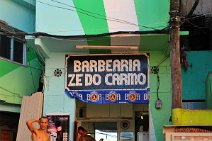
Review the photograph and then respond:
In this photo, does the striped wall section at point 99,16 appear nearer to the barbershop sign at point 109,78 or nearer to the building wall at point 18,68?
the barbershop sign at point 109,78

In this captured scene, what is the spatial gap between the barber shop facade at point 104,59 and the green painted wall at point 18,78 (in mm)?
1417

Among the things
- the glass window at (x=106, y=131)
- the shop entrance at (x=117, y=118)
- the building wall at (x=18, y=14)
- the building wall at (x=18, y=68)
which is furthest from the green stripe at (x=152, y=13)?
the glass window at (x=106, y=131)

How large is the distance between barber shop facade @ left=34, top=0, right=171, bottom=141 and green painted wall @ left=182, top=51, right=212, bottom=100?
132cm

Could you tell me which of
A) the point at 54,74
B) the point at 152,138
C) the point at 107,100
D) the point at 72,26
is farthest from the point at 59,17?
the point at 152,138

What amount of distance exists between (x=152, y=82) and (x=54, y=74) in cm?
307

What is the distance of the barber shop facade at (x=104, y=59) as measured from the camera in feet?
43.7

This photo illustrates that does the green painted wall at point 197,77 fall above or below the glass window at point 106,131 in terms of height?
above

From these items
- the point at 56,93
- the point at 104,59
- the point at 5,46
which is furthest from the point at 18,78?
the point at 104,59

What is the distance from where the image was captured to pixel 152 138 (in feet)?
43.9

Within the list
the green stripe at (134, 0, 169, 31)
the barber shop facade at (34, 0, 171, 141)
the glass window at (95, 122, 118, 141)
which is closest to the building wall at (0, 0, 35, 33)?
the barber shop facade at (34, 0, 171, 141)

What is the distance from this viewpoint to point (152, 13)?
13297 millimetres

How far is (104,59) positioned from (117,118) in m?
3.14

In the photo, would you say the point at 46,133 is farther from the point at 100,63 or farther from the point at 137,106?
the point at 137,106

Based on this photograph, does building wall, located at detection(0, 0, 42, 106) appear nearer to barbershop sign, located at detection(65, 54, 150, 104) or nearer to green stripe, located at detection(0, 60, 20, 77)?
green stripe, located at detection(0, 60, 20, 77)
